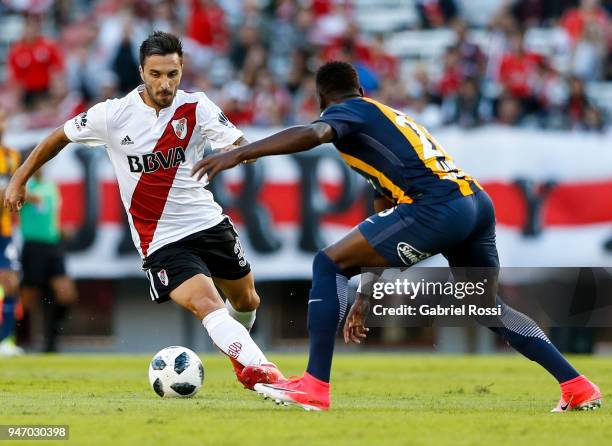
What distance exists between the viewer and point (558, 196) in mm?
16641

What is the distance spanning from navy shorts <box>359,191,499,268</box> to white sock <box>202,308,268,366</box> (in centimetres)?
137

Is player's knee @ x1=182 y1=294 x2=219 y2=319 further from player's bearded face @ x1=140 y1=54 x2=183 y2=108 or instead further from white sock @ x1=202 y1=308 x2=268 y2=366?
player's bearded face @ x1=140 y1=54 x2=183 y2=108

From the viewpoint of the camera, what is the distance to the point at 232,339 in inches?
319

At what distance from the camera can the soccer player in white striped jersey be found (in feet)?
27.3

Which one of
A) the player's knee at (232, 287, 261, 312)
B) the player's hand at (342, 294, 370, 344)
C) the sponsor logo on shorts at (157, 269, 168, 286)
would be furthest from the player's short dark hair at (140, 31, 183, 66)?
the player's hand at (342, 294, 370, 344)

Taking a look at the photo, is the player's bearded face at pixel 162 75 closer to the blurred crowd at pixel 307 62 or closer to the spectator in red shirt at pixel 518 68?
the blurred crowd at pixel 307 62

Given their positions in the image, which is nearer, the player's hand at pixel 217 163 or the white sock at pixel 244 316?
the player's hand at pixel 217 163

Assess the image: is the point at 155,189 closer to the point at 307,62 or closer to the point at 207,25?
the point at 307,62

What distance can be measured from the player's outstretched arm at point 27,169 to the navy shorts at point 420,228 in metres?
2.44

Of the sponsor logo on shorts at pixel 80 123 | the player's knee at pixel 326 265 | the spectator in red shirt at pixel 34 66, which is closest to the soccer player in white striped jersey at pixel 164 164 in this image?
the sponsor logo on shorts at pixel 80 123

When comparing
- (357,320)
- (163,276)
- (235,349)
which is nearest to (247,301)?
(163,276)

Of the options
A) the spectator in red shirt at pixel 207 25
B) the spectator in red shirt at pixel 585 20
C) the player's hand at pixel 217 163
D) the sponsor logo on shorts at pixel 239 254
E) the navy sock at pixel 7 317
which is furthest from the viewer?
the spectator in red shirt at pixel 207 25

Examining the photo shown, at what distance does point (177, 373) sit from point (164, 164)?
1.45 metres

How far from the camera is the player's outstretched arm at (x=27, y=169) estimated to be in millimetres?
8289
